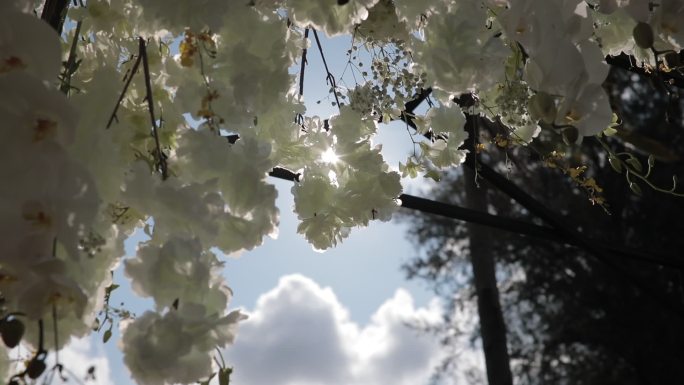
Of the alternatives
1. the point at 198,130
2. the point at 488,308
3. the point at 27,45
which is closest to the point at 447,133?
the point at 198,130

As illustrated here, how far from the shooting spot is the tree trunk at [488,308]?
3.00 meters

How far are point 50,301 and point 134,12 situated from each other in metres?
0.30

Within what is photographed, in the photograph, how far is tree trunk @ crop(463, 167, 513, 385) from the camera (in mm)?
2998

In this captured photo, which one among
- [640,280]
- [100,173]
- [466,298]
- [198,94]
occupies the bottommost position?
[100,173]

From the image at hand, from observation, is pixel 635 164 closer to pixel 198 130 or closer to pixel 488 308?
pixel 198 130

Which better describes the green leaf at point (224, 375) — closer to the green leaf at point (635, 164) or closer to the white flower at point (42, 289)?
the white flower at point (42, 289)

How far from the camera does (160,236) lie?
0.52 metres

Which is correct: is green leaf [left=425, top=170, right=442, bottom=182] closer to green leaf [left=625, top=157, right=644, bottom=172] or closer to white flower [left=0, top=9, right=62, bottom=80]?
green leaf [left=625, top=157, right=644, bottom=172]

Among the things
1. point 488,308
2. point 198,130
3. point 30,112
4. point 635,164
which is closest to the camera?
point 30,112

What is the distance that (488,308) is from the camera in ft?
10.4

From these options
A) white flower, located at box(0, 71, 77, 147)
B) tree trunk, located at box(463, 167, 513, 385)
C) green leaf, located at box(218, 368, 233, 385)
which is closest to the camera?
white flower, located at box(0, 71, 77, 147)

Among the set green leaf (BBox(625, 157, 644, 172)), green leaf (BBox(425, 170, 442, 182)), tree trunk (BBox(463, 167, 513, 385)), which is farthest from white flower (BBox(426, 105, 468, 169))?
tree trunk (BBox(463, 167, 513, 385))

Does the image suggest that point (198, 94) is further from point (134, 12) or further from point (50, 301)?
point (50, 301)

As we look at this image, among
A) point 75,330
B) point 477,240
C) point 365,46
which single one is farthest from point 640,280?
point 477,240
